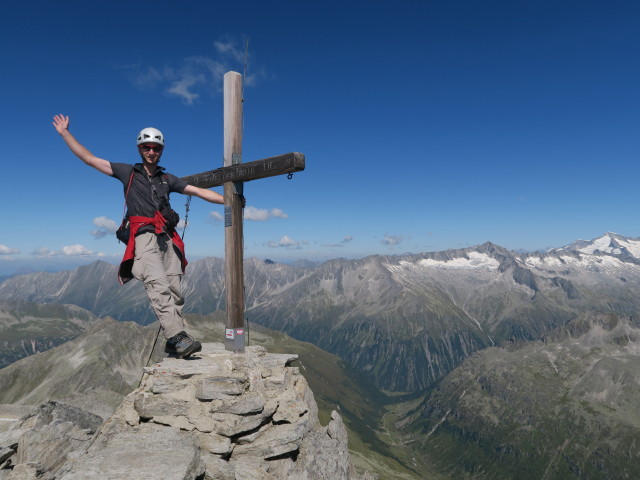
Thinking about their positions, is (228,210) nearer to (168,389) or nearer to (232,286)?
(232,286)

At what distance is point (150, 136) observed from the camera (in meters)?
12.3

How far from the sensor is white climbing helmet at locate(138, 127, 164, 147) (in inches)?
483

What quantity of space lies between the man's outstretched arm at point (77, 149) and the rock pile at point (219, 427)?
6515 mm

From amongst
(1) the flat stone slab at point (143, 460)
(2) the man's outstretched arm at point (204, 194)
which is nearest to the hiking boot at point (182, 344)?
(1) the flat stone slab at point (143, 460)

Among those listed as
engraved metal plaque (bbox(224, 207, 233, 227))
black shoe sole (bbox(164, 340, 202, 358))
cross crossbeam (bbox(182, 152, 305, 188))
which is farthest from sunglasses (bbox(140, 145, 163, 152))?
black shoe sole (bbox(164, 340, 202, 358))

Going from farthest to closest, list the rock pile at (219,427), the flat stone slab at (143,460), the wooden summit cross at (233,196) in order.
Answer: the wooden summit cross at (233,196) → the rock pile at (219,427) → the flat stone slab at (143,460)

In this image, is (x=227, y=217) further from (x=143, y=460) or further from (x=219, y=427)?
(x=143, y=460)

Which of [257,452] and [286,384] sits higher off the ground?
[286,384]

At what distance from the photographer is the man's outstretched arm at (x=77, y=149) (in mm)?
11906

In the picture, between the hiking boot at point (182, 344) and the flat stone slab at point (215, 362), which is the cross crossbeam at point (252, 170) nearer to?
the hiking boot at point (182, 344)

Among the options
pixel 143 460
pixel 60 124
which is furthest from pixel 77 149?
pixel 143 460

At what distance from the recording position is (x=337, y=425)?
17359 millimetres

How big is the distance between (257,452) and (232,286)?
5.88 m

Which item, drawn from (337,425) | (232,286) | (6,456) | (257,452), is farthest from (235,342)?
(6,456)
